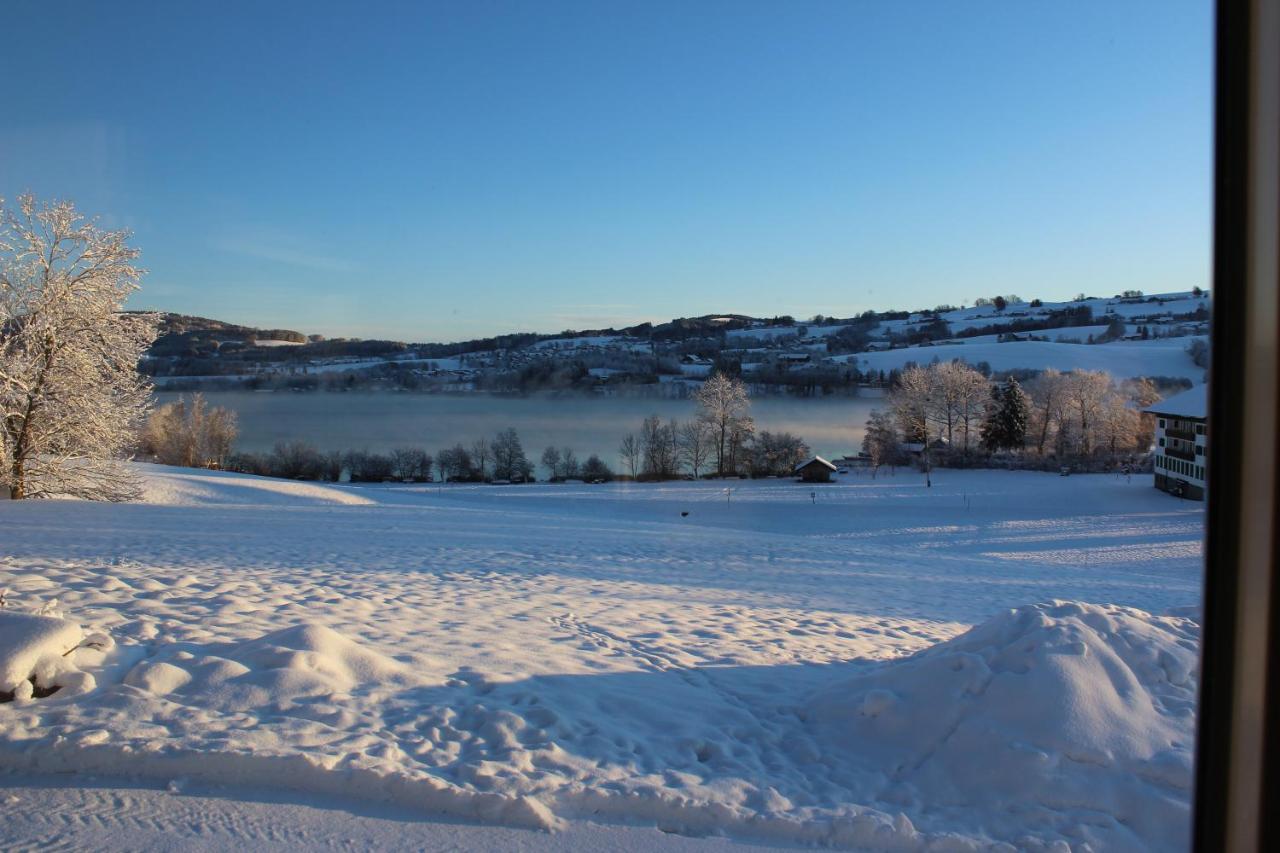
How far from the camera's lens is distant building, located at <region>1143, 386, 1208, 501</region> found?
27.5m

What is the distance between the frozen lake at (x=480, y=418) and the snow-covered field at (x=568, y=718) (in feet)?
116

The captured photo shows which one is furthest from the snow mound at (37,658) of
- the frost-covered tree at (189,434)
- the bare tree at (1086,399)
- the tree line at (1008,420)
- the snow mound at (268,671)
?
the bare tree at (1086,399)

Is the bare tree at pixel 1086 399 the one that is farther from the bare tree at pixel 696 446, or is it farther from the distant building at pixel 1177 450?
the bare tree at pixel 696 446

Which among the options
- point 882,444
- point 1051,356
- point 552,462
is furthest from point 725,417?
point 1051,356

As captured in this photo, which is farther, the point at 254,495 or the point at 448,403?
the point at 448,403

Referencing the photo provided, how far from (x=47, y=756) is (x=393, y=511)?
53.3 feet

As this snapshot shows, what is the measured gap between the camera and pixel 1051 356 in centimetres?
5644

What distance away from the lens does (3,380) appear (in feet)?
50.1

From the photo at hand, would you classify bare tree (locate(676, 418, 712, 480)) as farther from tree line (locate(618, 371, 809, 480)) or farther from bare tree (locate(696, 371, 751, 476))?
bare tree (locate(696, 371, 751, 476))

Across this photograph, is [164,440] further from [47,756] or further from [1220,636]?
[1220,636]

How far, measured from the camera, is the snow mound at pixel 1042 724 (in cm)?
338

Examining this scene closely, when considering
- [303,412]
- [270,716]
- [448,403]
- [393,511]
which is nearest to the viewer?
[270,716]

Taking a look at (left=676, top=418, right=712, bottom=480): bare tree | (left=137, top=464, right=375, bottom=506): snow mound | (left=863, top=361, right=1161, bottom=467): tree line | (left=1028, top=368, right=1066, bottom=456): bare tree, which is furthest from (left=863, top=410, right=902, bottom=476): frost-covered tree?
(left=137, top=464, right=375, bottom=506): snow mound

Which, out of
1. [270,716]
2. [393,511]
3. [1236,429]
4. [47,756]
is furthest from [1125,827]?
[393,511]
